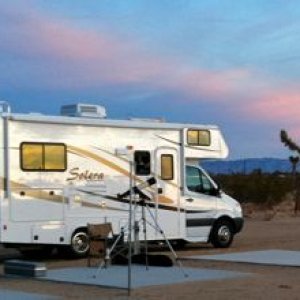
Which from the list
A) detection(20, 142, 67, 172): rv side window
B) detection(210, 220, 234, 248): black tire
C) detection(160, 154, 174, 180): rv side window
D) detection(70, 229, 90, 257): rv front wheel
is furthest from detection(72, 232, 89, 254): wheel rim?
detection(210, 220, 234, 248): black tire

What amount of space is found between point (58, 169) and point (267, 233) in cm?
1057

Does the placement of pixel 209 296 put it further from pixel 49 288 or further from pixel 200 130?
pixel 200 130

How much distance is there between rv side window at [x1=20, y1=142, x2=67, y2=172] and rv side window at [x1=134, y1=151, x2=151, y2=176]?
6.69ft

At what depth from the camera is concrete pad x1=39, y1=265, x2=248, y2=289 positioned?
1438 cm

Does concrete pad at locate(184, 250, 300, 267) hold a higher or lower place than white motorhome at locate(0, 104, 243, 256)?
lower

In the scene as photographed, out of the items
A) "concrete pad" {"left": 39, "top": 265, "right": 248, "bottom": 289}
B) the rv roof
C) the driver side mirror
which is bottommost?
"concrete pad" {"left": 39, "top": 265, "right": 248, "bottom": 289}

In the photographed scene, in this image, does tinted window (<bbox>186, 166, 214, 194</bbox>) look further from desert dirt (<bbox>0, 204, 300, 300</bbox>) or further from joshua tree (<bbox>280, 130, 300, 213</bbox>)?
joshua tree (<bbox>280, 130, 300, 213</bbox>)

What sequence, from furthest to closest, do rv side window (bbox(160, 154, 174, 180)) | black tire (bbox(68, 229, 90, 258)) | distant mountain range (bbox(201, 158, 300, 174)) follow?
distant mountain range (bbox(201, 158, 300, 174)) < rv side window (bbox(160, 154, 174, 180)) < black tire (bbox(68, 229, 90, 258))

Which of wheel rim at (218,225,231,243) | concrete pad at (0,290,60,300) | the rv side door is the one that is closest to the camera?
concrete pad at (0,290,60,300)

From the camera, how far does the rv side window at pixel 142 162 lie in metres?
19.9

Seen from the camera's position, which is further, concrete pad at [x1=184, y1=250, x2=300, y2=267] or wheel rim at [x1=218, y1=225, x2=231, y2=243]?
wheel rim at [x1=218, y1=225, x2=231, y2=243]

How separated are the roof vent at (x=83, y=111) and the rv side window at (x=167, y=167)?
1849 mm

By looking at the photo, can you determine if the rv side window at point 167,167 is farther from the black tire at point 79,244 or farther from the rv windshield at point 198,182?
the black tire at point 79,244

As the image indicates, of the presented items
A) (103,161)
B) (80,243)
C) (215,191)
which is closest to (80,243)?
(80,243)
